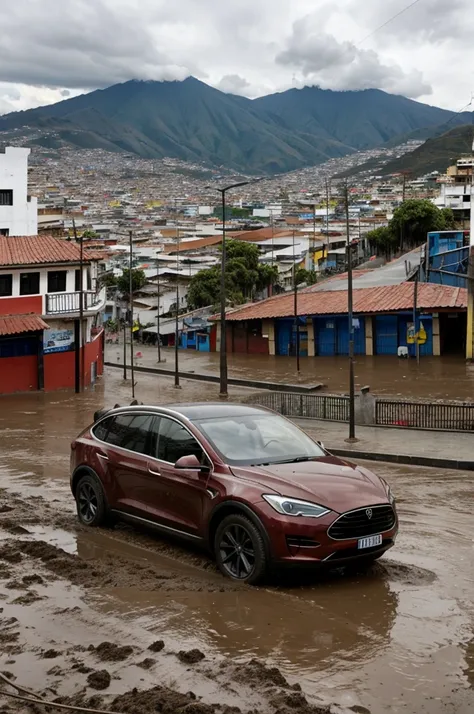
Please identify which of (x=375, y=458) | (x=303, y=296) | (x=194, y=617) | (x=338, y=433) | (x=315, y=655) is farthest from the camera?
(x=303, y=296)

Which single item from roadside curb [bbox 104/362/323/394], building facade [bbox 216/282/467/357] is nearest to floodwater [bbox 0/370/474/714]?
roadside curb [bbox 104/362/323/394]

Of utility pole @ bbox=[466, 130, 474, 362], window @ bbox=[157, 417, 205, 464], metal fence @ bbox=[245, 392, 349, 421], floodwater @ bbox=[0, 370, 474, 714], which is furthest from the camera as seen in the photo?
utility pole @ bbox=[466, 130, 474, 362]

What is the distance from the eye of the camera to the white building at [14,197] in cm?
5553

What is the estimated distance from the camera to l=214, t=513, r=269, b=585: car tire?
7.25 meters

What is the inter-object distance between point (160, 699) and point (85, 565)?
2.97m

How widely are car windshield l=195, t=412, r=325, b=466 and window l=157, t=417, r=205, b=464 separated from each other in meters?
0.15

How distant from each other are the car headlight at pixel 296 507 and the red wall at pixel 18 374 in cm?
2698

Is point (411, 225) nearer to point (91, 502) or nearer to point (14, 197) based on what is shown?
point (14, 197)

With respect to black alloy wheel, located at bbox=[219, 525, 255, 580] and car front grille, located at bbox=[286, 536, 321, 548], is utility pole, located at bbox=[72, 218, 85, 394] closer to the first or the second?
black alloy wheel, located at bbox=[219, 525, 255, 580]

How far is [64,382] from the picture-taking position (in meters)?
35.3

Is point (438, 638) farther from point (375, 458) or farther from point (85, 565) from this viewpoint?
point (375, 458)

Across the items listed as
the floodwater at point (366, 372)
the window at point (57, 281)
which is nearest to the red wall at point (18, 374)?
the window at point (57, 281)

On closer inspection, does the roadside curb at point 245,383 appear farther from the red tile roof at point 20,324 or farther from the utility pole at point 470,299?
the red tile roof at point 20,324

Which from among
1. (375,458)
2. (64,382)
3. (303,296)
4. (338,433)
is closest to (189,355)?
(303,296)
